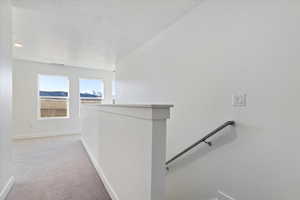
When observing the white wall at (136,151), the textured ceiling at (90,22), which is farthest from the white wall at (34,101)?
the white wall at (136,151)

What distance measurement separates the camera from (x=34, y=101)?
499 cm

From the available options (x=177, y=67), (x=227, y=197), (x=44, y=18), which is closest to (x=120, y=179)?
(x=227, y=197)

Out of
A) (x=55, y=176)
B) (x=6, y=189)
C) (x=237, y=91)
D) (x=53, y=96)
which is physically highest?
(x=237, y=91)

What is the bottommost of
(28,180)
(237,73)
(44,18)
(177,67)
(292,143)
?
(28,180)

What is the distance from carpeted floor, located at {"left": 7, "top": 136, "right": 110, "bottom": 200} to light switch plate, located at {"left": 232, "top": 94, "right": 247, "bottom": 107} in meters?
1.85

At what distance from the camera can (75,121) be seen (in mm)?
5719

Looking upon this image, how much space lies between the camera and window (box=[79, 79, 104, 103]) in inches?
232

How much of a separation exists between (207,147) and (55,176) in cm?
235

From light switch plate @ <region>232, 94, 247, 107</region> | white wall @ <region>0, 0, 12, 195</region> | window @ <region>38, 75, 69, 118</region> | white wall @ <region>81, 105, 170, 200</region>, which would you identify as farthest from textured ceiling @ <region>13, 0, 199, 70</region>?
window @ <region>38, 75, 69, 118</region>

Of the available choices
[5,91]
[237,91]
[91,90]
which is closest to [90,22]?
[5,91]

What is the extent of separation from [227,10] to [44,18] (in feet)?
8.42

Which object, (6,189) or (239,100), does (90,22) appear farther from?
(6,189)

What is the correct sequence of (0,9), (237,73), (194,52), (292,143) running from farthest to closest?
(194,52)
(0,9)
(237,73)
(292,143)

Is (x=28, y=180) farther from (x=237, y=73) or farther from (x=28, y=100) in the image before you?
(x=28, y=100)
